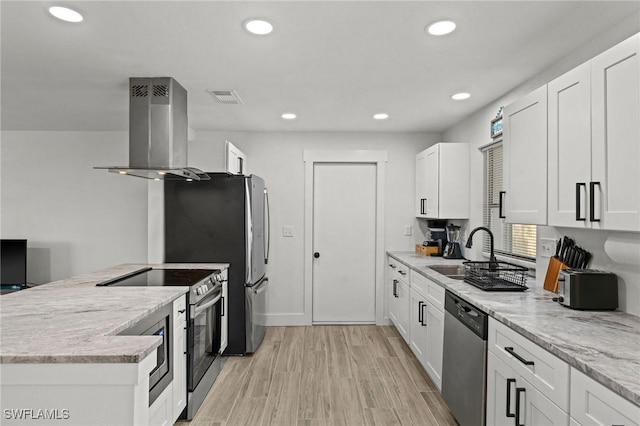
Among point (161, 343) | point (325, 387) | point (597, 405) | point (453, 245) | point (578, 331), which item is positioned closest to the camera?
point (597, 405)

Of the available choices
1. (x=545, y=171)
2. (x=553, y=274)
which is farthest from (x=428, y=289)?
(x=545, y=171)

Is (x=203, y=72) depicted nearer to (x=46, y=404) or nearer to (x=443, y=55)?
(x=443, y=55)

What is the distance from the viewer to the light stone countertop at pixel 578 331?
48.6 inches

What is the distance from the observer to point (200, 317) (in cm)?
294

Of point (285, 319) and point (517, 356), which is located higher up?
point (517, 356)

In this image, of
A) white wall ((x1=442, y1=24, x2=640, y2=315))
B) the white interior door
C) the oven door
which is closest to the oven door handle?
the oven door

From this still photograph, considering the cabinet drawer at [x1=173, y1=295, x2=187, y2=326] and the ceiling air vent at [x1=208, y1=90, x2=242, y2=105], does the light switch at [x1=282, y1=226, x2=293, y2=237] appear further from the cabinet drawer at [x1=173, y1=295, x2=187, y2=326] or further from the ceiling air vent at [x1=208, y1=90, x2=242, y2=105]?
the cabinet drawer at [x1=173, y1=295, x2=187, y2=326]

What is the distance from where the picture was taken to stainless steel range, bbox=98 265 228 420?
2.70 metres

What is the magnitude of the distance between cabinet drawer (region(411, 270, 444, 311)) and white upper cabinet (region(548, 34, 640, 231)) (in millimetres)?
1012

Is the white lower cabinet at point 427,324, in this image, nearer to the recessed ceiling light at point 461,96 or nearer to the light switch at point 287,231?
the recessed ceiling light at point 461,96

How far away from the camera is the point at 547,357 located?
5.01ft

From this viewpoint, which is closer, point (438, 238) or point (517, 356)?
point (517, 356)

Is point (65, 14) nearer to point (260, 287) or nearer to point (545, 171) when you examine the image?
point (545, 171)

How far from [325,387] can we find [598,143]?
2534 mm
